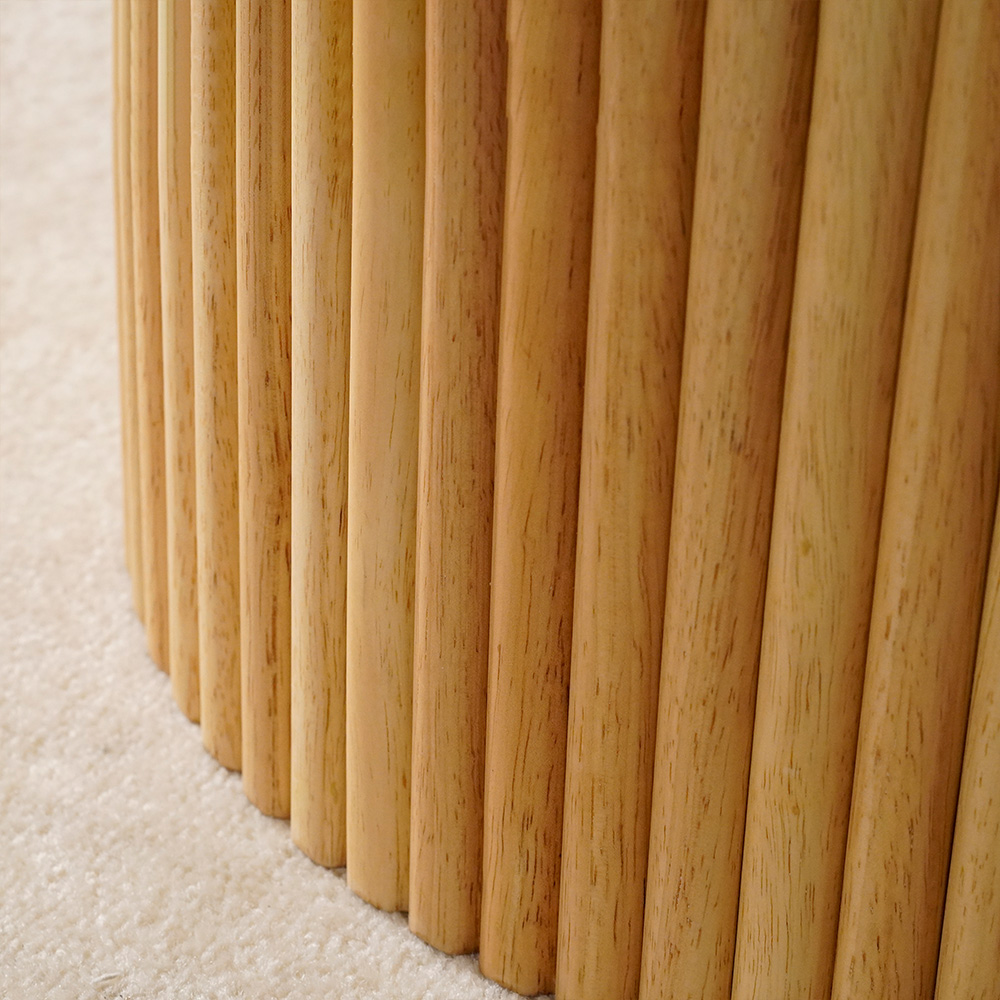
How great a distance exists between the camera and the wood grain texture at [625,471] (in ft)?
1.20

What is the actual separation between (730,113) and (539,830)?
259 mm

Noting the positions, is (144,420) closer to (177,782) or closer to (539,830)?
(177,782)

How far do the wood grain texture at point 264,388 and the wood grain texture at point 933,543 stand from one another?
0.26 m

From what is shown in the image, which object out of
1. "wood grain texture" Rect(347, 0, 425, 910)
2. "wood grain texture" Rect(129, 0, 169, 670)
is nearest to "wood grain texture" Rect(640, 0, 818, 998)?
"wood grain texture" Rect(347, 0, 425, 910)

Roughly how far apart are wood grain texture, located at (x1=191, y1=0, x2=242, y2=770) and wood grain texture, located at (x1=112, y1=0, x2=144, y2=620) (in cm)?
15

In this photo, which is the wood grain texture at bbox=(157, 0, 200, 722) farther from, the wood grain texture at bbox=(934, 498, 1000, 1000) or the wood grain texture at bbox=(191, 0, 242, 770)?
the wood grain texture at bbox=(934, 498, 1000, 1000)

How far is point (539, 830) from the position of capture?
0.46 metres

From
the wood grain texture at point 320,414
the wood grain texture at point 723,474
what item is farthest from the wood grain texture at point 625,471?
the wood grain texture at point 320,414

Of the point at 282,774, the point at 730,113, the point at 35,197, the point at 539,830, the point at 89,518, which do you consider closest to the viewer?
the point at 730,113

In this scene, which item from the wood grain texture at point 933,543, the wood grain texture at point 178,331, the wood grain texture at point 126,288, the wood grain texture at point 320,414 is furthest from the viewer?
the wood grain texture at point 126,288

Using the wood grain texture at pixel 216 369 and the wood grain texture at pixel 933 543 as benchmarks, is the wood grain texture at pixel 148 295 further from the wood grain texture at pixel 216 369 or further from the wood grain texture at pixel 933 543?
the wood grain texture at pixel 933 543

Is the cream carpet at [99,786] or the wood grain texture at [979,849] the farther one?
the cream carpet at [99,786]

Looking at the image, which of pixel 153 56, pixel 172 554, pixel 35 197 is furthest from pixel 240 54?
pixel 35 197

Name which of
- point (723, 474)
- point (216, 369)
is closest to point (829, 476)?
point (723, 474)
